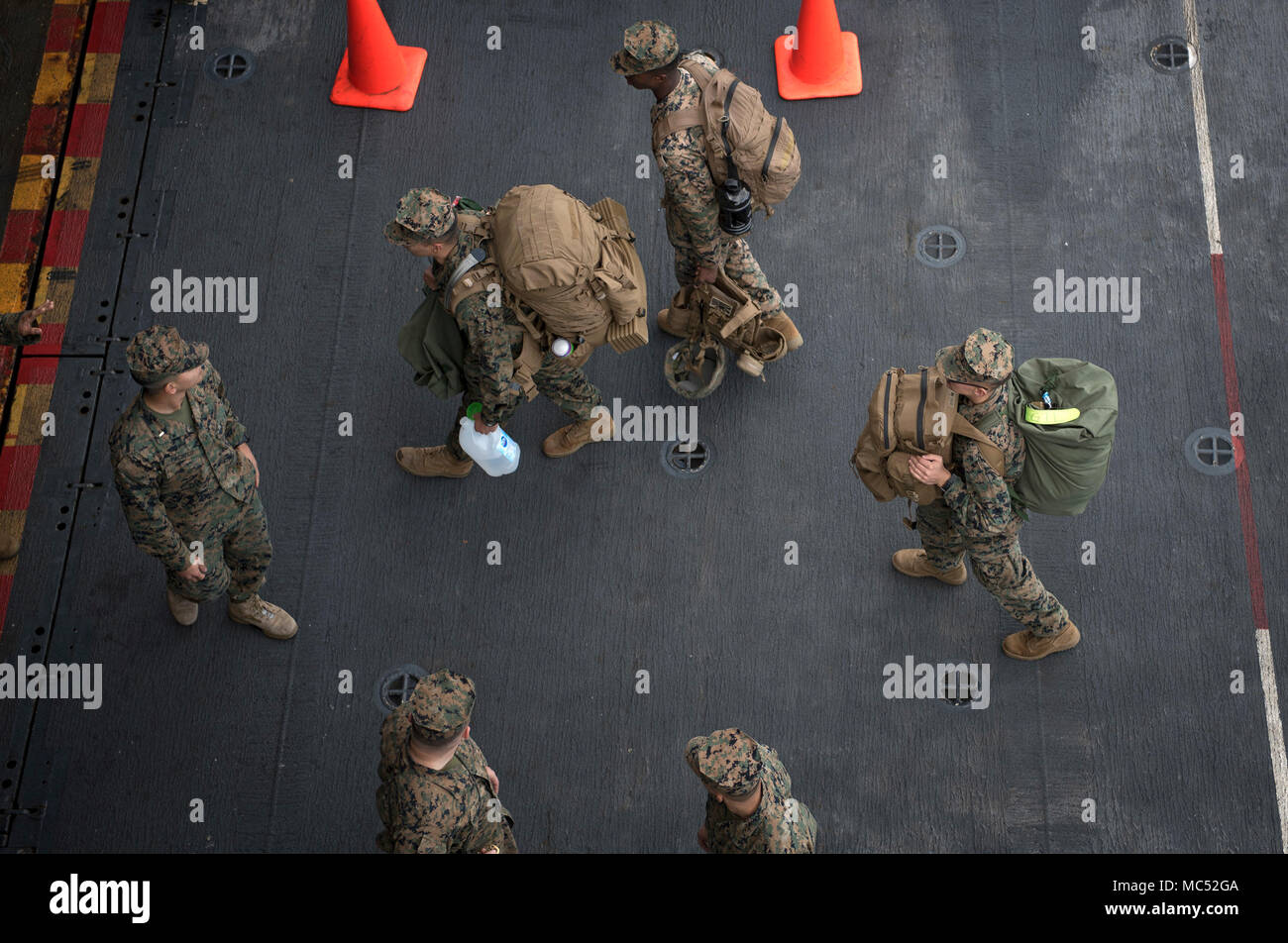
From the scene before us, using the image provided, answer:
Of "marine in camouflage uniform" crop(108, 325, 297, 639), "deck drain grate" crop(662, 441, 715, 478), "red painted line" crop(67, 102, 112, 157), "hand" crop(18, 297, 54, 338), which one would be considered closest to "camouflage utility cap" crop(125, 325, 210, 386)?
"marine in camouflage uniform" crop(108, 325, 297, 639)

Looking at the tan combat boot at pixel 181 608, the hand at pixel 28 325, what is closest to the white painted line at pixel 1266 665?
the tan combat boot at pixel 181 608

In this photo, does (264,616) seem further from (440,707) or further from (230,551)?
(440,707)

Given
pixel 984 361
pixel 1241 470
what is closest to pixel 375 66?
pixel 984 361

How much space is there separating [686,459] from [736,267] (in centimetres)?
110

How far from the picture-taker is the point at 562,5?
809cm

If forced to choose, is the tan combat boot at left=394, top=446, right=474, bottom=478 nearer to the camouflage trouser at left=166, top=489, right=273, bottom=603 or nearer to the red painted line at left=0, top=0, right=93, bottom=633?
the camouflage trouser at left=166, top=489, right=273, bottom=603

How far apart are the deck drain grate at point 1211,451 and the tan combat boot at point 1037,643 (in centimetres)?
122

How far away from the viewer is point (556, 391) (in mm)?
6312

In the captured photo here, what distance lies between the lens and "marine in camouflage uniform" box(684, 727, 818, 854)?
4445 millimetres

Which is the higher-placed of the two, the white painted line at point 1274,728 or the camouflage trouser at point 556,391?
the camouflage trouser at point 556,391

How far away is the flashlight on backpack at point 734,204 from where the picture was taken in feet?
19.2

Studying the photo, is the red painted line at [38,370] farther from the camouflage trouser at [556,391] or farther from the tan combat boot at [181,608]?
the camouflage trouser at [556,391]
